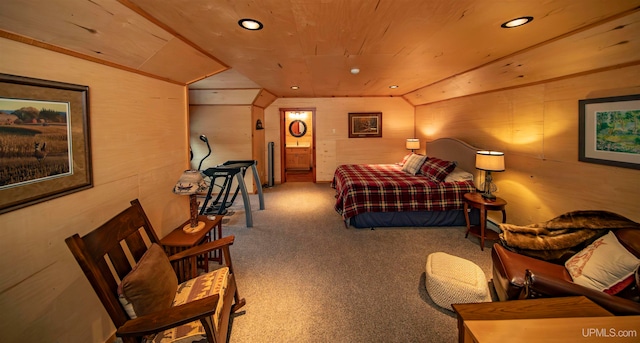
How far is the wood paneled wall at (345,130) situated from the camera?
22.4 feet

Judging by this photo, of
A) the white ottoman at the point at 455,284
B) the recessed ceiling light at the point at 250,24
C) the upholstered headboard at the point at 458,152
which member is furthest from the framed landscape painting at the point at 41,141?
the upholstered headboard at the point at 458,152

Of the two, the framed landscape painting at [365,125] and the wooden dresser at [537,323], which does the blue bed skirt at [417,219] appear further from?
the framed landscape painting at [365,125]

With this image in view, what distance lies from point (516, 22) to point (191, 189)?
114 inches

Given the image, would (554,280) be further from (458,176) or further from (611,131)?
(458,176)

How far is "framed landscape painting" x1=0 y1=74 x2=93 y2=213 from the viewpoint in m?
1.19

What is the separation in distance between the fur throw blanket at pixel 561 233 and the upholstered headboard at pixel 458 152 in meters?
1.87

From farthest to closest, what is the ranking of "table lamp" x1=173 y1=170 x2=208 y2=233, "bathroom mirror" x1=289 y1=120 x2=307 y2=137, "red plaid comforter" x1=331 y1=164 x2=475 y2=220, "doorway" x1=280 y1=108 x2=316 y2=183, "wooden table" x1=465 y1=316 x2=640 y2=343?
"bathroom mirror" x1=289 y1=120 x2=307 y2=137 < "doorway" x1=280 y1=108 x2=316 y2=183 < "red plaid comforter" x1=331 y1=164 x2=475 y2=220 < "table lamp" x1=173 y1=170 x2=208 y2=233 < "wooden table" x1=465 y1=316 x2=640 y2=343

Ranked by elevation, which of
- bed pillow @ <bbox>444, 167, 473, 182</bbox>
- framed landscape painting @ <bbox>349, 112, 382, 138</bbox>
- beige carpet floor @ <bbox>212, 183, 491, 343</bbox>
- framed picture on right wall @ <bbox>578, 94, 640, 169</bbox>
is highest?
framed landscape painting @ <bbox>349, 112, 382, 138</bbox>

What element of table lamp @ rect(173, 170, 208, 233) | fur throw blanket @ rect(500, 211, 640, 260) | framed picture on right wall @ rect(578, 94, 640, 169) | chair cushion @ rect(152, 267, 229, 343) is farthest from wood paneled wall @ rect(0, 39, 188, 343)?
framed picture on right wall @ rect(578, 94, 640, 169)

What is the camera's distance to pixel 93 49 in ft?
5.24

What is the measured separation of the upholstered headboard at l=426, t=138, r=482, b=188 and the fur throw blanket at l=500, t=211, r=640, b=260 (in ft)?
6.13

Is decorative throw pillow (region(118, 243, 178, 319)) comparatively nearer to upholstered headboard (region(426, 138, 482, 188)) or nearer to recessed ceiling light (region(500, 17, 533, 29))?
recessed ceiling light (region(500, 17, 533, 29))

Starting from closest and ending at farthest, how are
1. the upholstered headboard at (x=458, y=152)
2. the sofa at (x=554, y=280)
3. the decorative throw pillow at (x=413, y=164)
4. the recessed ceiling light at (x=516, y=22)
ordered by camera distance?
1. the sofa at (x=554, y=280)
2. the recessed ceiling light at (x=516, y=22)
3. the upholstered headboard at (x=458, y=152)
4. the decorative throw pillow at (x=413, y=164)

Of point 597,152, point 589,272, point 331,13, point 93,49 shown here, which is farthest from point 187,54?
point 597,152
